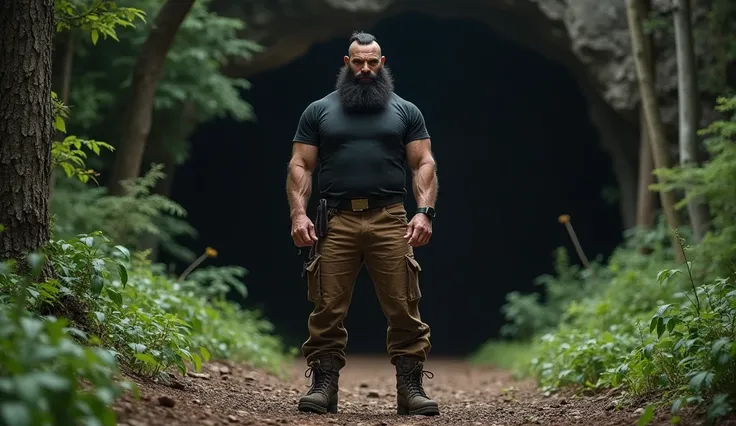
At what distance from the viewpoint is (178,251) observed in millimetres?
12594

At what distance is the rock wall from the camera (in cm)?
1251

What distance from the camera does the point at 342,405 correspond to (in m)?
6.15

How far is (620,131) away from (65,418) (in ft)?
41.6

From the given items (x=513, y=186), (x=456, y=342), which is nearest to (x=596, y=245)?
(x=513, y=186)

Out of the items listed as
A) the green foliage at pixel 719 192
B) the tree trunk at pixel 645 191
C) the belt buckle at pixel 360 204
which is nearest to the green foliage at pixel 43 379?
the belt buckle at pixel 360 204

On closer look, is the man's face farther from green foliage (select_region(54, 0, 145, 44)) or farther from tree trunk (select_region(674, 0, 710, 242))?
tree trunk (select_region(674, 0, 710, 242))

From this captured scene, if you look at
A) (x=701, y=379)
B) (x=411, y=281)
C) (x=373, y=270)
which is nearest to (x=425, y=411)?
(x=411, y=281)

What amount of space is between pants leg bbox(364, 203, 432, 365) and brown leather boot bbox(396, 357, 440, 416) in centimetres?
6

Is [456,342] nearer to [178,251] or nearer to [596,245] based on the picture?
[596,245]

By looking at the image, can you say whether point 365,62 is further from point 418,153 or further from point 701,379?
point 701,379

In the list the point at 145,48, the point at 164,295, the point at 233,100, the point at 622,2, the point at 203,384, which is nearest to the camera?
the point at 203,384

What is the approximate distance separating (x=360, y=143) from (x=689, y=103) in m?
5.76

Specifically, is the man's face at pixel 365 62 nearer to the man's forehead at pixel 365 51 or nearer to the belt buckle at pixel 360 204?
the man's forehead at pixel 365 51

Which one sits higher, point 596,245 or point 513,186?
point 513,186
